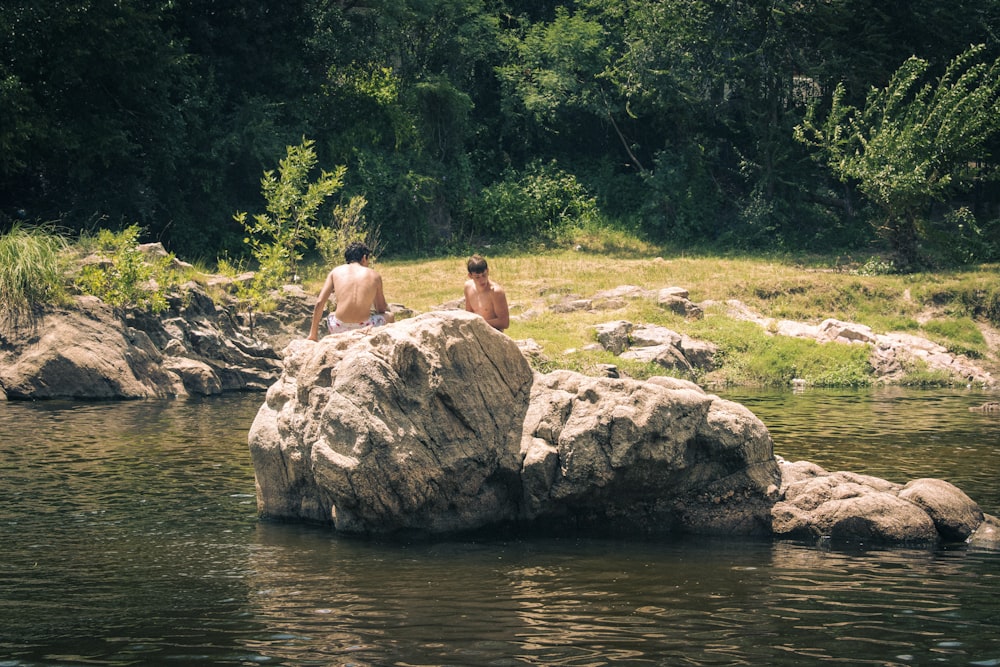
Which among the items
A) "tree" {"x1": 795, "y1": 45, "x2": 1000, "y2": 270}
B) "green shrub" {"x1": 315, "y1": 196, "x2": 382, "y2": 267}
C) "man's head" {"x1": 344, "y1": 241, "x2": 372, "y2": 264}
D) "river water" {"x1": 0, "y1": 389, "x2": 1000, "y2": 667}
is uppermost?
"tree" {"x1": 795, "y1": 45, "x2": 1000, "y2": 270}

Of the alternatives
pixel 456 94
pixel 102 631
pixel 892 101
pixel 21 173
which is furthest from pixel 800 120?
pixel 102 631

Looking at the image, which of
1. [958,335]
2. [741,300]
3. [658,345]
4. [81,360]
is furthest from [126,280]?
[958,335]

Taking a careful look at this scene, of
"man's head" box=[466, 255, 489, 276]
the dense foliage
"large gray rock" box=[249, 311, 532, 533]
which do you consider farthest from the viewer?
the dense foliage

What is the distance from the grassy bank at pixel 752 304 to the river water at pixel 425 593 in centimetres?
975

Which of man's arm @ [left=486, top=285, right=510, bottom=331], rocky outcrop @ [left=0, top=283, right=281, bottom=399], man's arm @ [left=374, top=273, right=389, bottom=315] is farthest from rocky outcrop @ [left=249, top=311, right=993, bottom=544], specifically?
rocky outcrop @ [left=0, top=283, right=281, bottom=399]

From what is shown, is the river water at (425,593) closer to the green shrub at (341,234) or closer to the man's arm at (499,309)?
the man's arm at (499,309)

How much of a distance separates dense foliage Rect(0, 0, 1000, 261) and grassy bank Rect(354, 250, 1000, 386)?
9.31 feet

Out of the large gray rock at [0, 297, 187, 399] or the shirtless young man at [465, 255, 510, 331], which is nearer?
the shirtless young man at [465, 255, 510, 331]

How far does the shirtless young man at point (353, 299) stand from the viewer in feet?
39.4

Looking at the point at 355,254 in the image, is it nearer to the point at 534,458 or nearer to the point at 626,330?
the point at 534,458

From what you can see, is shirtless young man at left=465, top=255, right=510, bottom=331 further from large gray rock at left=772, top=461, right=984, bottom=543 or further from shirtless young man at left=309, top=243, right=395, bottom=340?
large gray rock at left=772, top=461, right=984, bottom=543

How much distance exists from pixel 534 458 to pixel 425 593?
2.04m

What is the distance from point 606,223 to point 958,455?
74.0 feet

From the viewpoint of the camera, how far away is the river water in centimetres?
687
